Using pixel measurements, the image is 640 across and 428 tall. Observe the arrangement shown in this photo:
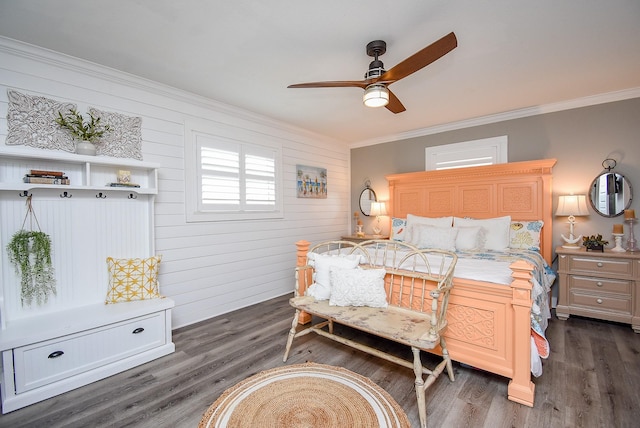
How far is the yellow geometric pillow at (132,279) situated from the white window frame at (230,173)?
29.0 inches

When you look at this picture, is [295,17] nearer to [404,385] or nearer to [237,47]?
[237,47]

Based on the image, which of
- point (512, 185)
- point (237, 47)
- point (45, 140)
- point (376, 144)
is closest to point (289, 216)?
point (376, 144)

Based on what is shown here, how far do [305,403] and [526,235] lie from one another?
130 inches

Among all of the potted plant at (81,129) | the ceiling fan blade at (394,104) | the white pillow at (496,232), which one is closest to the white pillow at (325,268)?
the ceiling fan blade at (394,104)

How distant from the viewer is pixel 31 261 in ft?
7.64

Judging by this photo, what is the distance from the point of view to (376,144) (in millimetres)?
5406

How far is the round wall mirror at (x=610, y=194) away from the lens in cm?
334

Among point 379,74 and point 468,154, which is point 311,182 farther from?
point 379,74

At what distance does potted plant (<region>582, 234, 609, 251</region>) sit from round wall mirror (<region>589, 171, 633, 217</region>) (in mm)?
345

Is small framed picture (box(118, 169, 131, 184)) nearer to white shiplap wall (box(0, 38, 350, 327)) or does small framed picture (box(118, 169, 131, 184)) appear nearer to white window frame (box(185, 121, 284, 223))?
white shiplap wall (box(0, 38, 350, 327))

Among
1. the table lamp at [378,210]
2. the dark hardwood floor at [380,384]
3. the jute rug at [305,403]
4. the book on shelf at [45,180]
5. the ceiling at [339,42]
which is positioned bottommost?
the dark hardwood floor at [380,384]

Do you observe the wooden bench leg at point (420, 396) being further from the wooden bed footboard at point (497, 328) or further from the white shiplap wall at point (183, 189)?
the white shiplap wall at point (183, 189)

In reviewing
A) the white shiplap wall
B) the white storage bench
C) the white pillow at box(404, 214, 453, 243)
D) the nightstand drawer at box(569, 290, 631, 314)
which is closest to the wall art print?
the white shiplap wall

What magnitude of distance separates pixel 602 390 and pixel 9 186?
4.58 metres
